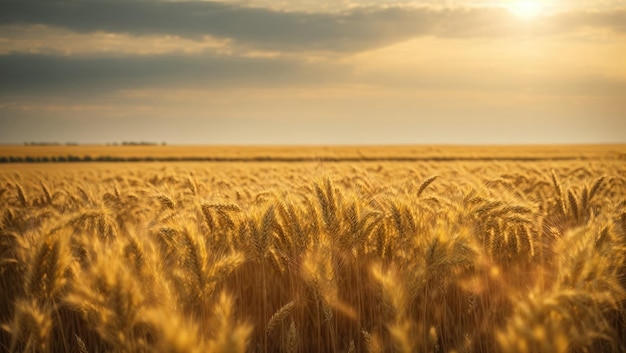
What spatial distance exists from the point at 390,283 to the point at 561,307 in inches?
27.4

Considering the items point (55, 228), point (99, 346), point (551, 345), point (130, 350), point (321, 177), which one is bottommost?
point (99, 346)

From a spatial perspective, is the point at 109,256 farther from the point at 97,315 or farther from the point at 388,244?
the point at 388,244

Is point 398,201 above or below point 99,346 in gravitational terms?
above

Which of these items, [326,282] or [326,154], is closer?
[326,282]

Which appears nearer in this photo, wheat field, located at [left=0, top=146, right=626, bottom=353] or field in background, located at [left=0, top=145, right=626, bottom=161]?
wheat field, located at [left=0, top=146, right=626, bottom=353]

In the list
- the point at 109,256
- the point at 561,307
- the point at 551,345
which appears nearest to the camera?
the point at 551,345

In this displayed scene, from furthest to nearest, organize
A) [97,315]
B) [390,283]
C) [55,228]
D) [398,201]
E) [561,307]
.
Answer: [398,201]
[55,228]
[97,315]
[390,283]
[561,307]

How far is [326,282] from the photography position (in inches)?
105

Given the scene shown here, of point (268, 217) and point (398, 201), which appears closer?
point (268, 217)

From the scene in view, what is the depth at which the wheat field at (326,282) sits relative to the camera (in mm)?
2119

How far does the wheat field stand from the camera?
212 cm

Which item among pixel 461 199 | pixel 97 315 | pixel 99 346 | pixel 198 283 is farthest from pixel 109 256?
pixel 461 199

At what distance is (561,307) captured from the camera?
197 cm

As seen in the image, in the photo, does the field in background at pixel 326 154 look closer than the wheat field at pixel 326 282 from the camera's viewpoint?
No
